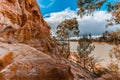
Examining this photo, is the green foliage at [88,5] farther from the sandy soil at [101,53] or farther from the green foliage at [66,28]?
the sandy soil at [101,53]

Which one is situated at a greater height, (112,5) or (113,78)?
(112,5)

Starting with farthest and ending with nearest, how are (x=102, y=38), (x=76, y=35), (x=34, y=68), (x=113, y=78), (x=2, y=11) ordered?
(x=76, y=35)
(x=102, y=38)
(x=113, y=78)
(x=2, y=11)
(x=34, y=68)

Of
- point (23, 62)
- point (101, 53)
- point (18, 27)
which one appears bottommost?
point (101, 53)

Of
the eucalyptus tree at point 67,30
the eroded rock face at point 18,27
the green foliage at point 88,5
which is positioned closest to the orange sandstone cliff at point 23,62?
the eroded rock face at point 18,27

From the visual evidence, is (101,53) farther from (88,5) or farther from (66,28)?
(88,5)

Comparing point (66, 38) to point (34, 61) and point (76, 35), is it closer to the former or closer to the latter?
point (76, 35)

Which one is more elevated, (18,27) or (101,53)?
(18,27)

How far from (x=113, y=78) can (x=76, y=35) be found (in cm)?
1178

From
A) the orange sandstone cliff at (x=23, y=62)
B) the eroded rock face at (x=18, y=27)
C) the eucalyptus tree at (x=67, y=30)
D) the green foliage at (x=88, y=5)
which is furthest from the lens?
the eucalyptus tree at (x=67, y=30)

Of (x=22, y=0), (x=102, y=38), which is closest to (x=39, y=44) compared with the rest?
(x=22, y=0)

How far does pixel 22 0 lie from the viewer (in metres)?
13.5

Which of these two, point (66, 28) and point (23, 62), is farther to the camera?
point (66, 28)

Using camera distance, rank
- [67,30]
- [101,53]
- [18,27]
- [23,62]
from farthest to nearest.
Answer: [101,53]
[67,30]
[18,27]
[23,62]

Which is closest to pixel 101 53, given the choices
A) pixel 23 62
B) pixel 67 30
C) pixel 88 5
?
pixel 67 30
